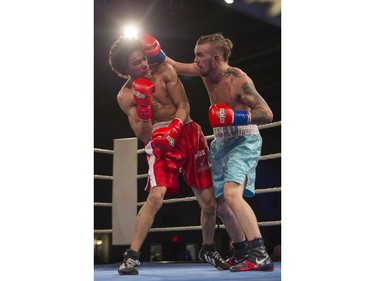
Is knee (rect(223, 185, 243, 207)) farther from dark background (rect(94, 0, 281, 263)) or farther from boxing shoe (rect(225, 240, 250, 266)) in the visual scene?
dark background (rect(94, 0, 281, 263))

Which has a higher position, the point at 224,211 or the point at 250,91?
the point at 250,91

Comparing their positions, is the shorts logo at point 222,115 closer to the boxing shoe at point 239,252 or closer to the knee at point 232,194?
the knee at point 232,194

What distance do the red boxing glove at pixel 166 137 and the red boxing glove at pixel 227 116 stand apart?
192mm

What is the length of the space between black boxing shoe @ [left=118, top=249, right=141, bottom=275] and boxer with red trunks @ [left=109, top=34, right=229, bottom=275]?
6cm

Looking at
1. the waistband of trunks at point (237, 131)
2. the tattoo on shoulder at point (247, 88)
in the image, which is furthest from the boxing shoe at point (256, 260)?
the tattoo on shoulder at point (247, 88)

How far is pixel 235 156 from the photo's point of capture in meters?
2.05

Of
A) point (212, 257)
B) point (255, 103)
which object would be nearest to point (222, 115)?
point (255, 103)

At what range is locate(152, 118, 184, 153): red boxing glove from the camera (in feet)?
6.81

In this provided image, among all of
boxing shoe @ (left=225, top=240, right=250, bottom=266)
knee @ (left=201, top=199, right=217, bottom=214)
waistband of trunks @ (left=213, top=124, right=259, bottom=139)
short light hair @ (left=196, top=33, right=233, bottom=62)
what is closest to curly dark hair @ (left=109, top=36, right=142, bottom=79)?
short light hair @ (left=196, top=33, right=233, bottom=62)

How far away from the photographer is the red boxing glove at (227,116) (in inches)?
76.6

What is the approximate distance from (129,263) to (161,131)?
54cm

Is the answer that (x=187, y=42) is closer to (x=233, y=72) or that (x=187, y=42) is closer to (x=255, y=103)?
(x=233, y=72)
